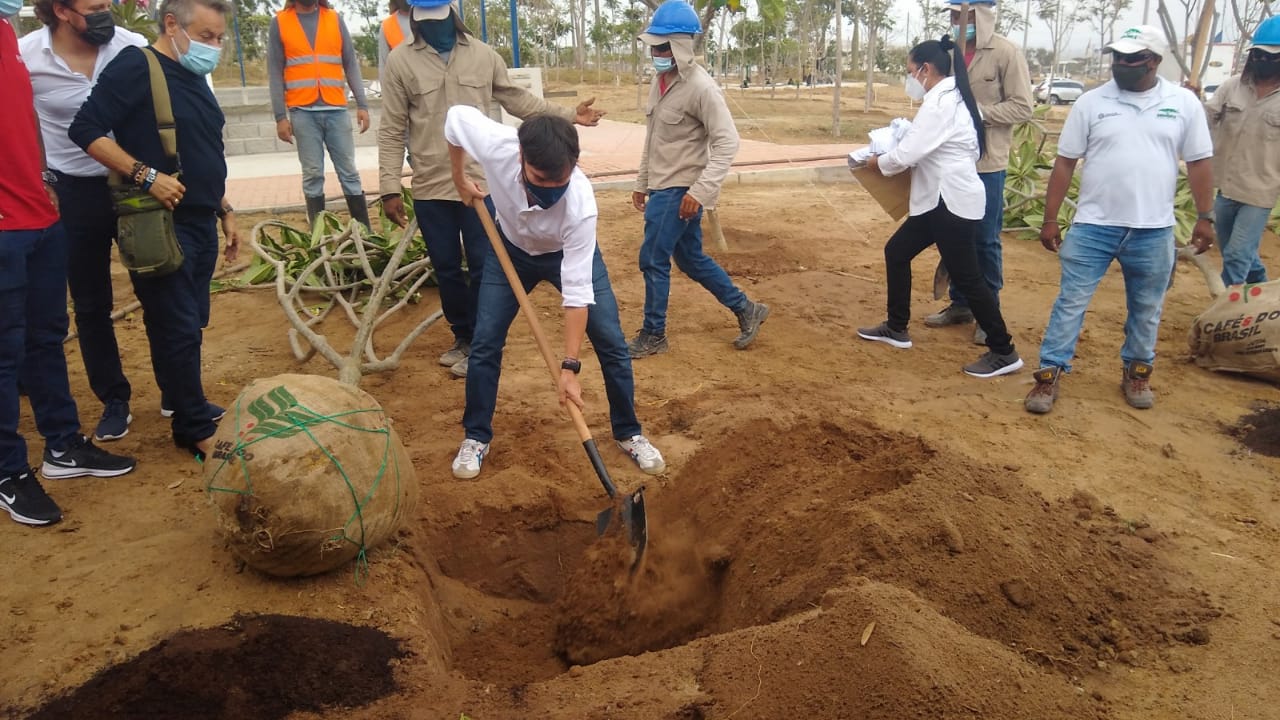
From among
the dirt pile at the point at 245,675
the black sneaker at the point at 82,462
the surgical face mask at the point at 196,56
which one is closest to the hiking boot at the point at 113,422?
the black sneaker at the point at 82,462

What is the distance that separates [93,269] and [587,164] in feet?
26.4

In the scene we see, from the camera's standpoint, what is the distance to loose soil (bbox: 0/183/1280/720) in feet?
8.31

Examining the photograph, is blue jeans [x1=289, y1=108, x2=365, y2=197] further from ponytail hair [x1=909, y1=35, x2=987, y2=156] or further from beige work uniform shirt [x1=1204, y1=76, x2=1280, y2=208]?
beige work uniform shirt [x1=1204, y1=76, x2=1280, y2=208]

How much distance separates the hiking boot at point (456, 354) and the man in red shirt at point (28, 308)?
6.20ft

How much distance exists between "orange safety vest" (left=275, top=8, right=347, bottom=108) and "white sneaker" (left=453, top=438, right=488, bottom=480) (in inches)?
147

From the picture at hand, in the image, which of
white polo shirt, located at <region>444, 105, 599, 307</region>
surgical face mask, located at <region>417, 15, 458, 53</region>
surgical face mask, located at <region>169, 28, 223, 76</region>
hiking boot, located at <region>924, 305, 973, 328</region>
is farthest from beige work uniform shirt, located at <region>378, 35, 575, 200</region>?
hiking boot, located at <region>924, 305, 973, 328</region>

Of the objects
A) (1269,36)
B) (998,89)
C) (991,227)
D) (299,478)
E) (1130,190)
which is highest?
(1269,36)

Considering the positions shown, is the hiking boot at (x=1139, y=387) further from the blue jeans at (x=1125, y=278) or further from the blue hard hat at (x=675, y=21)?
Result: the blue hard hat at (x=675, y=21)

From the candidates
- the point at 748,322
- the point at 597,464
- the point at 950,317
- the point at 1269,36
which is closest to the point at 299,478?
the point at 597,464

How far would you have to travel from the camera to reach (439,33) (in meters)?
4.55

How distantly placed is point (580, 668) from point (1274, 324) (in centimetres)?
429

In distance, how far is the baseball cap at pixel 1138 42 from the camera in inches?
159

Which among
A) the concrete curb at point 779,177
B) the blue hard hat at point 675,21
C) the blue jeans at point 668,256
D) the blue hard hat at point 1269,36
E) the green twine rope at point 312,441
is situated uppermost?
the blue hard hat at point 675,21

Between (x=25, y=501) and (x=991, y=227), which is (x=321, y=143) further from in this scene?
(x=991, y=227)
